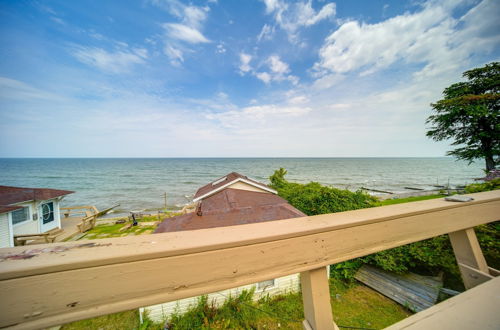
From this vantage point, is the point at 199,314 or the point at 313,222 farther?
the point at 199,314

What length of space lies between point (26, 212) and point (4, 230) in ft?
8.09

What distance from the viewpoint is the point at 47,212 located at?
47.5ft

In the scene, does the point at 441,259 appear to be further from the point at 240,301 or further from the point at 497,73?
the point at 497,73

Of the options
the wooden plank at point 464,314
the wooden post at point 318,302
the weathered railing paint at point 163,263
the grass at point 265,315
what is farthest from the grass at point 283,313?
the weathered railing paint at point 163,263

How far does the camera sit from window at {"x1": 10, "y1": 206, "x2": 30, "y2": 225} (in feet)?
40.0

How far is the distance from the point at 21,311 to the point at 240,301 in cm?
814

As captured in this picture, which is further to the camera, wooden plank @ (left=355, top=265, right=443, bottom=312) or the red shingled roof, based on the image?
the red shingled roof

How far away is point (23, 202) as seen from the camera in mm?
12633

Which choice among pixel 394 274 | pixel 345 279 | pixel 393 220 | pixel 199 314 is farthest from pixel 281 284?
pixel 393 220

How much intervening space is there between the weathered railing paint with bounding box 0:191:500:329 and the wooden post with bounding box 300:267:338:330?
9 centimetres

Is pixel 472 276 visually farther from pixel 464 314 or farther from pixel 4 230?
pixel 4 230

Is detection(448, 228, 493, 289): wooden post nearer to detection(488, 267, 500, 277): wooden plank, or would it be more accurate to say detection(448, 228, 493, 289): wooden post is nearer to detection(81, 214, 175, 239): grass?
detection(488, 267, 500, 277): wooden plank

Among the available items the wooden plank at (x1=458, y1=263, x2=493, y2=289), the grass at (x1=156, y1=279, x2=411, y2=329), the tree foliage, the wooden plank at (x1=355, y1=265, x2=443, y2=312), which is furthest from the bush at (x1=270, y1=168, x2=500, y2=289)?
the wooden plank at (x1=458, y1=263, x2=493, y2=289)

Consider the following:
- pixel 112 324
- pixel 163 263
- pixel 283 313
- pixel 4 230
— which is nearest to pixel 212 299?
pixel 283 313
